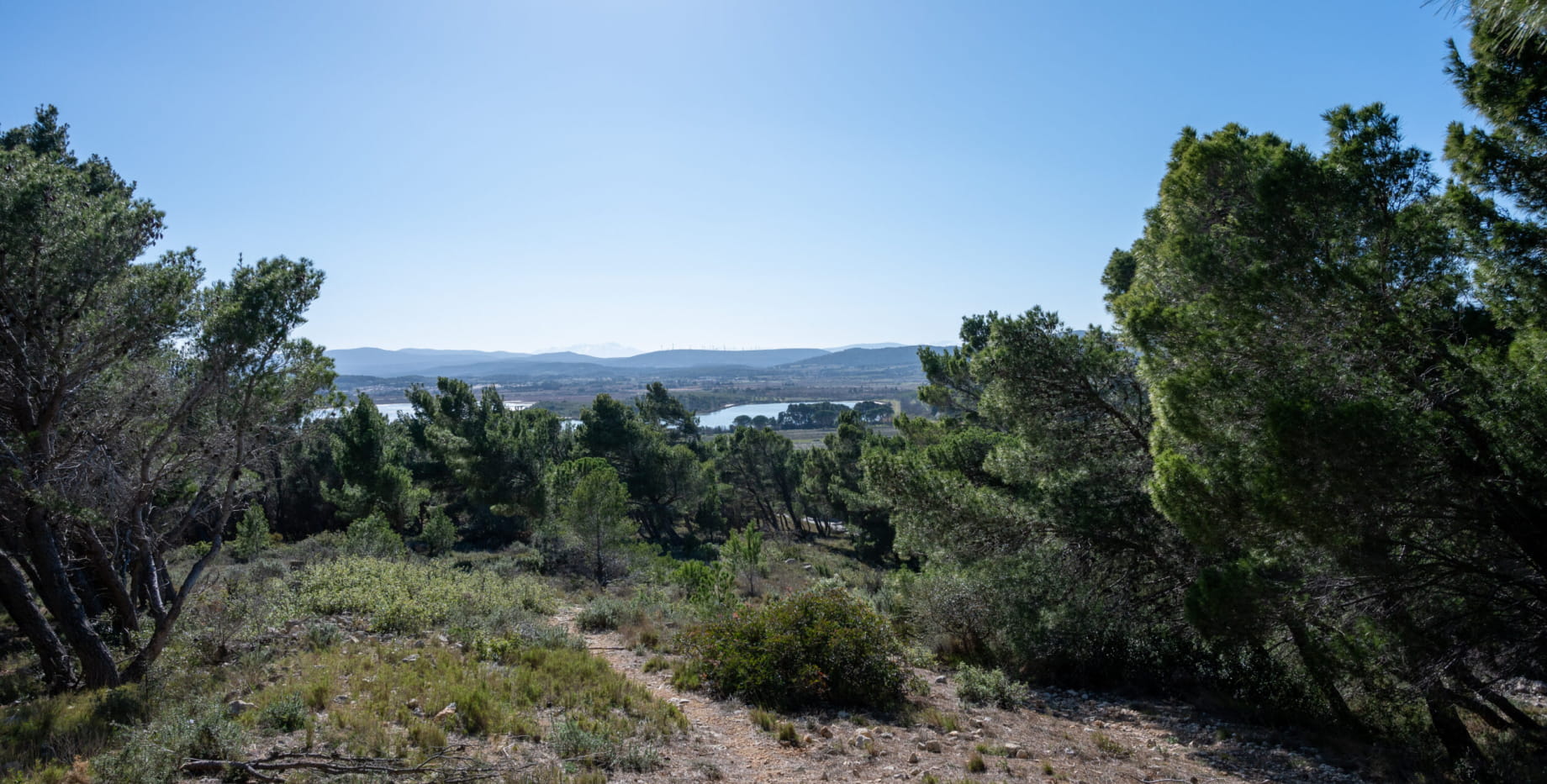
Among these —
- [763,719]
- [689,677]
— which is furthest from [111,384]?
[763,719]

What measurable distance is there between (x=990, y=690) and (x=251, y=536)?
1944cm

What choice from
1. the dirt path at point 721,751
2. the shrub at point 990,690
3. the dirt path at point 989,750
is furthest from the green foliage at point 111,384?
the shrub at point 990,690

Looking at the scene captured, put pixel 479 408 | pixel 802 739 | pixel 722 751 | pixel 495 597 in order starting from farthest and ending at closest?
pixel 479 408 < pixel 495 597 < pixel 802 739 < pixel 722 751

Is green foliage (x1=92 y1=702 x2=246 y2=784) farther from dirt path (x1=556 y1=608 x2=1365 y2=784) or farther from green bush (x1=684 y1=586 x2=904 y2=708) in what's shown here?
green bush (x1=684 y1=586 x2=904 y2=708)

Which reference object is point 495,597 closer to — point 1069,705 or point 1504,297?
point 1069,705

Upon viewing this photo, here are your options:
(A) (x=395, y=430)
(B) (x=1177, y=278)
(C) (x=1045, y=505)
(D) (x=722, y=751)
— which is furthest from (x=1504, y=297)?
(A) (x=395, y=430)

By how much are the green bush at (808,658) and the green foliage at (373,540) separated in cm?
1291

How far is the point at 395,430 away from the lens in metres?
33.1

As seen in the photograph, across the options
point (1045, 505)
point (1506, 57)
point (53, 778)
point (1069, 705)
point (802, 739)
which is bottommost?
point (1069, 705)

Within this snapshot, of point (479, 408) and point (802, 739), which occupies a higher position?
point (479, 408)

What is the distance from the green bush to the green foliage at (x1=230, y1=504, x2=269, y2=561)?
1584 cm

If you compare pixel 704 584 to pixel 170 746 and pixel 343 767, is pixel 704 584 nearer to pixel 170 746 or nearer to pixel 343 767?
pixel 343 767

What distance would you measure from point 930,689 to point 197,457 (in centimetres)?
966

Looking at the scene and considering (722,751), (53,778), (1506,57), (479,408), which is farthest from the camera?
(479,408)
